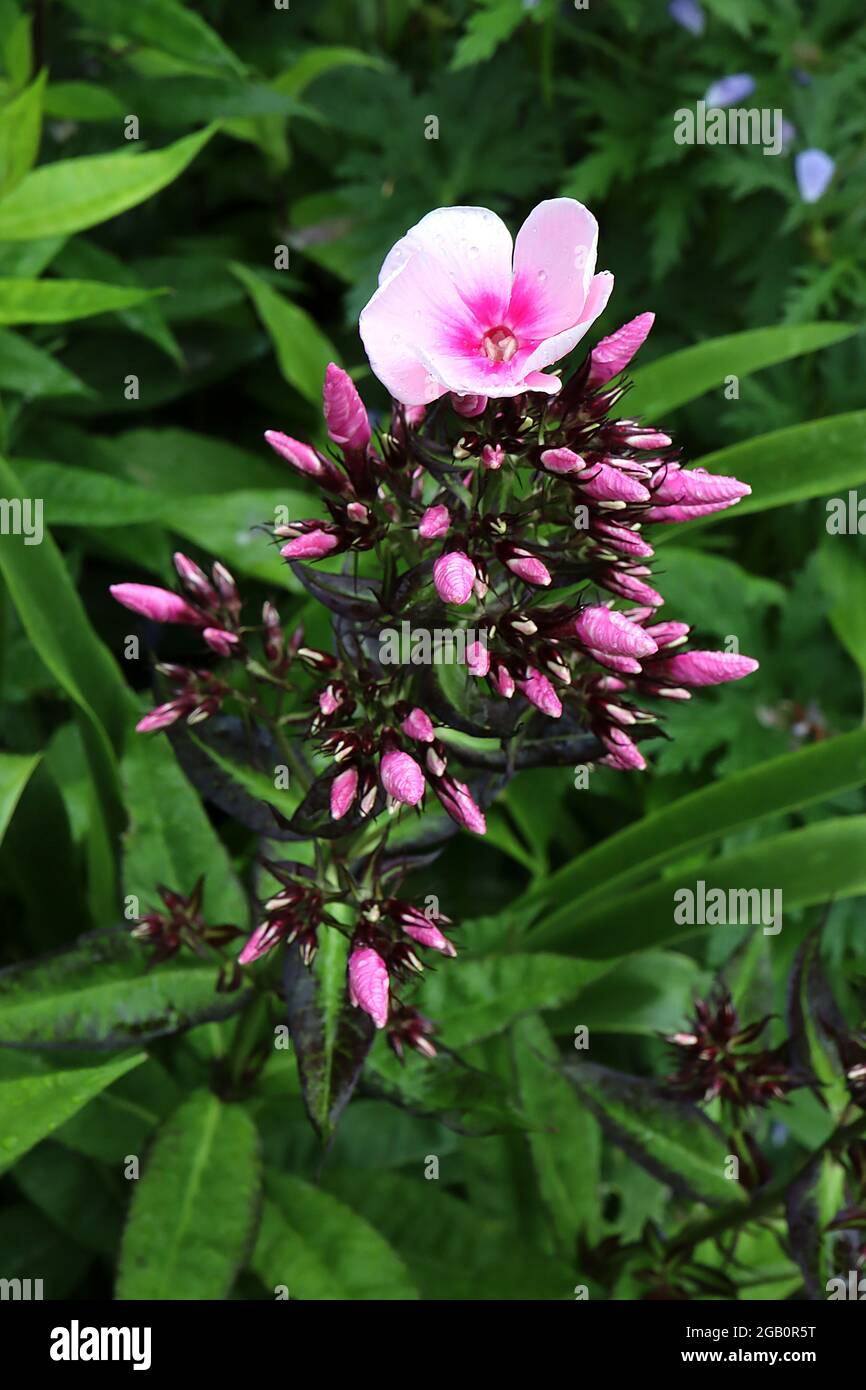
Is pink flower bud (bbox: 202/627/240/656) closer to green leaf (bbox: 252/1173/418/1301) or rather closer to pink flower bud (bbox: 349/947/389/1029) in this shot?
pink flower bud (bbox: 349/947/389/1029)

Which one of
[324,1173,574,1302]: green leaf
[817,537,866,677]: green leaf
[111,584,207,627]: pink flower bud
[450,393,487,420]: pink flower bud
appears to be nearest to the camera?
[450,393,487,420]: pink flower bud

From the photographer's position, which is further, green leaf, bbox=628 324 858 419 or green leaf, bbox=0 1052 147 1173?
green leaf, bbox=628 324 858 419

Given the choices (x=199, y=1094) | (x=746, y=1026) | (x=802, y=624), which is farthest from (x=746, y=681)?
(x=199, y=1094)

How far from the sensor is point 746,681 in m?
2.02

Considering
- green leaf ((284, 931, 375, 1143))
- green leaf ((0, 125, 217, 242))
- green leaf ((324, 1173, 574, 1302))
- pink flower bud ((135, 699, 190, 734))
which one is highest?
green leaf ((0, 125, 217, 242))

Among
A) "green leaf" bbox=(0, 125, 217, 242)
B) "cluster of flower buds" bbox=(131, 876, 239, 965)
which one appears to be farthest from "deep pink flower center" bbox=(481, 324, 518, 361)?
"green leaf" bbox=(0, 125, 217, 242)

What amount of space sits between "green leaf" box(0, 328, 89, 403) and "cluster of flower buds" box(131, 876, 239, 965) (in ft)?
2.60

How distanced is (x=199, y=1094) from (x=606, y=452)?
0.86 meters

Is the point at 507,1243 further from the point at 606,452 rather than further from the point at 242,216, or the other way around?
the point at 242,216

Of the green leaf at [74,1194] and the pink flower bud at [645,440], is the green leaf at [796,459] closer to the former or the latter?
the pink flower bud at [645,440]

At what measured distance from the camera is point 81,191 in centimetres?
168

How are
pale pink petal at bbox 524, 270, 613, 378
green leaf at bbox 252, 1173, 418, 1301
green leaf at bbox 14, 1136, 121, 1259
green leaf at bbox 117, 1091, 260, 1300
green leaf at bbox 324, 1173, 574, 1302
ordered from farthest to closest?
green leaf at bbox 14, 1136, 121, 1259, green leaf at bbox 324, 1173, 574, 1302, green leaf at bbox 252, 1173, 418, 1301, green leaf at bbox 117, 1091, 260, 1300, pale pink petal at bbox 524, 270, 613, 378

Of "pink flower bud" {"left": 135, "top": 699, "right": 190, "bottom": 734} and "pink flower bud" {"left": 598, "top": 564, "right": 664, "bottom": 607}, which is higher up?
"pink flower bud" {"left": 598, "top": 564, "right": 664, "bottom": 607}

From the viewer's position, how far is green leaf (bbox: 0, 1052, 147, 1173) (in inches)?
41.9
